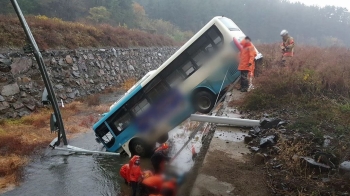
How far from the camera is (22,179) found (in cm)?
763

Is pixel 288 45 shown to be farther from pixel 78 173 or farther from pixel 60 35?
pixel 60 35

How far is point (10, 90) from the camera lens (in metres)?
12.1

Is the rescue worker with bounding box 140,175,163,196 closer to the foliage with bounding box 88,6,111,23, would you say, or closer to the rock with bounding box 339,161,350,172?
the rock with bounding box 339,161,350,172

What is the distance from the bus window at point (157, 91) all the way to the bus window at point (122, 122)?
1.03 m

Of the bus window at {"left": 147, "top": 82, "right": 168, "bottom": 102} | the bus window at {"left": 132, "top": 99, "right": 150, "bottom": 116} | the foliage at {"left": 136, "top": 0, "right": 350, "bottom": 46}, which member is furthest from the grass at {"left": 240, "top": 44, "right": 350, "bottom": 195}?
the foliage at {"left": 136, "top": 0, "right": 350, "bottom": 46}

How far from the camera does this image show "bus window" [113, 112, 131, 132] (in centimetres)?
866

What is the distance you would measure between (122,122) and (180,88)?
88.9 inches

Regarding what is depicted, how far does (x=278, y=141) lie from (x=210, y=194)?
2308mm

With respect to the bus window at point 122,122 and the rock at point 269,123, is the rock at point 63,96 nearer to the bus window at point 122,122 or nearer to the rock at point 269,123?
the bus window at point 122,122

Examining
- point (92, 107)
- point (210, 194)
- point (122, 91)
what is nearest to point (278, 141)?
point (210, 194)

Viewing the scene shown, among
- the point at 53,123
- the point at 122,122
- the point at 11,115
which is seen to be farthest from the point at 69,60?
the point at 122,122

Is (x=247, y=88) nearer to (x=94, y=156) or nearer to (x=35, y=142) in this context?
(x=94, y=156)

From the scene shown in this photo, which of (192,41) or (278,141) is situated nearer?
(278,141)

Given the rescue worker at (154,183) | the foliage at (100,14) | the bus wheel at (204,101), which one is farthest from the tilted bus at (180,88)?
the foliage at (100,14)
